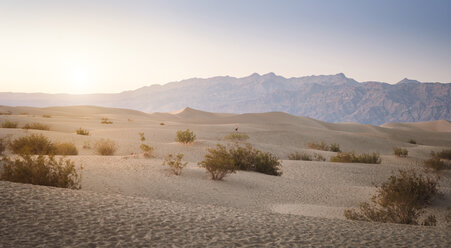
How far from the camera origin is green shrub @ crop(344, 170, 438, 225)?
6742 mm

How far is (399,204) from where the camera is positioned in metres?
7.23

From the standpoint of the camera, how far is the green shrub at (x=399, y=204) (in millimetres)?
6742

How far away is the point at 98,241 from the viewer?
350cm

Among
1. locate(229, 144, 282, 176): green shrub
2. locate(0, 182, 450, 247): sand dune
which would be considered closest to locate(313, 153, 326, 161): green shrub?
locate(229, 144, 282, 176): green shrub

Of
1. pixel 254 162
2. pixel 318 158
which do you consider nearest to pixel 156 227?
pixel 254 162

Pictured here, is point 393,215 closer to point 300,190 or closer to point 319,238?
point 319,238

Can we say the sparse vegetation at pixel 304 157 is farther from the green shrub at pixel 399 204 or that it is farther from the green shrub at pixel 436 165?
the green shrub at pixel 399 204

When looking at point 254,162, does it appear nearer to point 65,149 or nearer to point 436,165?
point 65,149

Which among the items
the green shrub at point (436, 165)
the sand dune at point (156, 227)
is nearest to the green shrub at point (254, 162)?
the green shrub at point (436, 165)

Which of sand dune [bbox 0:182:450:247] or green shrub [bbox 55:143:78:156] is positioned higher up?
sand dune [bbox 0:182:450:247]

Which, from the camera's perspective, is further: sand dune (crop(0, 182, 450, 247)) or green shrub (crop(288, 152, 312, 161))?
green shrub (crop(288, 152, 312, 161))

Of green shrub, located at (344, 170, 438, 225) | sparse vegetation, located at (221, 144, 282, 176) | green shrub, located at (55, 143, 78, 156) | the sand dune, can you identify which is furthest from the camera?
green shrub, located at (55, 143, 78, 156)

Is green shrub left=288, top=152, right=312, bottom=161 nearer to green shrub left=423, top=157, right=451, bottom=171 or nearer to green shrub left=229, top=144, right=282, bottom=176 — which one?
green shrub left=229, top=144, right=282, bottom=176

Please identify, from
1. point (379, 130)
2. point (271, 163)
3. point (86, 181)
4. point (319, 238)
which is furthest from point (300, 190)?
point (379, 130)
